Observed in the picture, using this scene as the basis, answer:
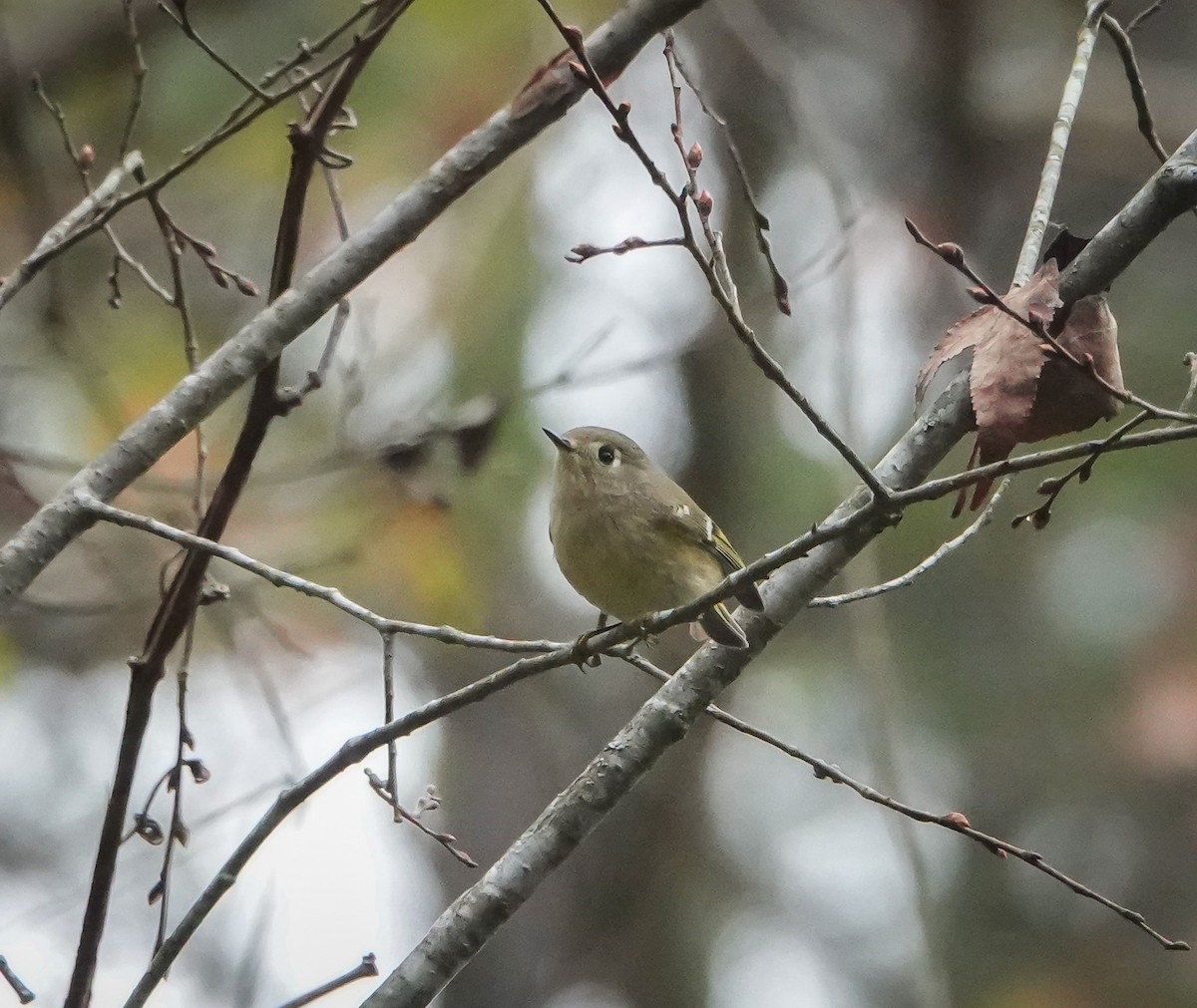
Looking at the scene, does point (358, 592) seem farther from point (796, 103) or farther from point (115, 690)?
point (796, 103)

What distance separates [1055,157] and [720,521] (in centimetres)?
289

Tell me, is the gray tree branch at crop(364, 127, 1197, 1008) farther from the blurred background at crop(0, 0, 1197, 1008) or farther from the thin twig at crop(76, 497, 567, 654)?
the blurred background at crop(0, 0, 1197, 1008)

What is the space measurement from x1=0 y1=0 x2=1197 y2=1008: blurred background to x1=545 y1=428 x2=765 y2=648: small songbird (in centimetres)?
113

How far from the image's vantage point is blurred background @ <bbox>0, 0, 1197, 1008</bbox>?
4.50 meters

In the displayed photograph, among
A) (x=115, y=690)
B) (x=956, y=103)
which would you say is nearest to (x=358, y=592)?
(x=115, y=690)

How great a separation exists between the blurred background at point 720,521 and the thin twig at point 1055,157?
1.62 meters

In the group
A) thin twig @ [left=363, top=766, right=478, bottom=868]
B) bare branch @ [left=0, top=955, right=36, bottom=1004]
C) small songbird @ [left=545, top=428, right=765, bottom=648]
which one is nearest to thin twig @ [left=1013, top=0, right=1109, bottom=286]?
small songbird @ [left=545, top=428, right=765, bottom=648]

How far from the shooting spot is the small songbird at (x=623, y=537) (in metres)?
2.83

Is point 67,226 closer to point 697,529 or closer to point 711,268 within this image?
point 711,268

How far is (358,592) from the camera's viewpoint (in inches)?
180

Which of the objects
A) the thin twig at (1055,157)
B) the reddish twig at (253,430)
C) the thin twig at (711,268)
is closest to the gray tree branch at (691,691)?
the thin twig at (1055,157)

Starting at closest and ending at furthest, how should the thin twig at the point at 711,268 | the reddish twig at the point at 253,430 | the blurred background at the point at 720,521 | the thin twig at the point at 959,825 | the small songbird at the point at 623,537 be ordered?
the thin twig at the point at 711,268, the thin twig at the point at 959,825, the reddish twig at the point at 253,430, the small songbird at the point at 623,537, the blurred background at the point at 720,521

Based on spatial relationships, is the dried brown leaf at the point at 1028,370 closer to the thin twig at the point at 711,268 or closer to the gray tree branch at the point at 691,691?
the gray tree branch at the point at 691,691

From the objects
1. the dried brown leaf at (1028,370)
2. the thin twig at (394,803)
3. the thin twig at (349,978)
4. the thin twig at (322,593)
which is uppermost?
the dried brown leaf at (1028,370)
